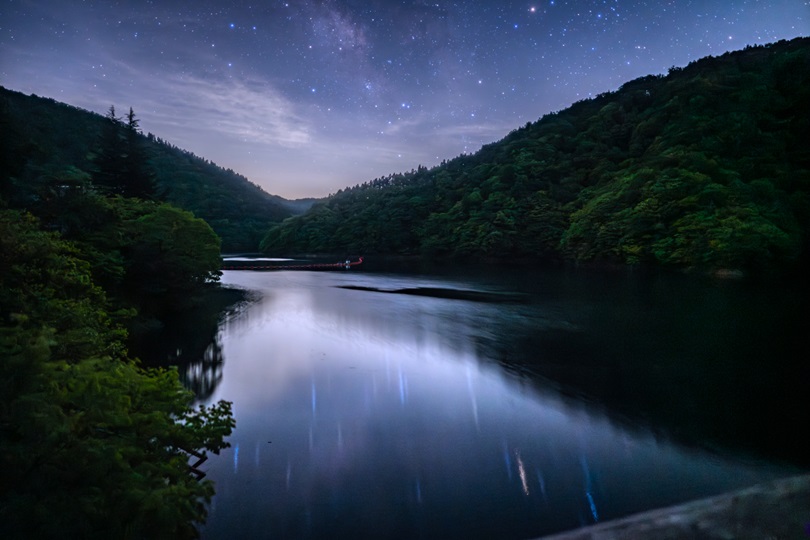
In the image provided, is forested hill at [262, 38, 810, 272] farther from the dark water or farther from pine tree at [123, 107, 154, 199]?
pine tree at [123, 107, 154, 199]

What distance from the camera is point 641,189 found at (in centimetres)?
5097

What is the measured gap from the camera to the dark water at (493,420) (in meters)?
5.29

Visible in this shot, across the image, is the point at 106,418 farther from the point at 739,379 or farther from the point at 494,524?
the point at 739,379

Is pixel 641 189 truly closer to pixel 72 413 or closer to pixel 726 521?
pixel 726 521

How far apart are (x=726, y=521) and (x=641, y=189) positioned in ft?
192

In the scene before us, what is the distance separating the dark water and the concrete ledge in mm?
3205

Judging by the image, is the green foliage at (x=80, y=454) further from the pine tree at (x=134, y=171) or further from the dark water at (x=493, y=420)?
the pine tree at (x=134, y=171)

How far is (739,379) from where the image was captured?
32.8 ft

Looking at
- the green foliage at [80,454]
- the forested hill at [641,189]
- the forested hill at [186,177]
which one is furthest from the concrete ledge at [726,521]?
the forested hill at [186,177]

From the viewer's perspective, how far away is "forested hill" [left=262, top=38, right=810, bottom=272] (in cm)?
4047

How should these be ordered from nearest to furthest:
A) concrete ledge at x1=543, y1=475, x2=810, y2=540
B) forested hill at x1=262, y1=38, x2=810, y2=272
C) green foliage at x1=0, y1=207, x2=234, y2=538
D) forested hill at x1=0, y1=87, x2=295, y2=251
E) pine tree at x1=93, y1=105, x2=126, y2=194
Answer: concrete ledge at x1=543, y1=475, x2=810, y2=540
green foliage at x1=0, y1=207, x2=234, y2=538
pine tree at x1=93, y1=105, x2=126, y2=194
forested hill at x1=262, y1=38, x2=810, y2=272
forested hill at x1=0, y1=87, x2=295, y2=251

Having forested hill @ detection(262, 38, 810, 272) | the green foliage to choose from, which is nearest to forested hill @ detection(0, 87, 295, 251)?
forested hill @ detection(262, 38, 810, 272)

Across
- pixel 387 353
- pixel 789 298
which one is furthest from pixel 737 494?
pixel 789 298

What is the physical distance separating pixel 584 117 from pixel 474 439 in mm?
107178
